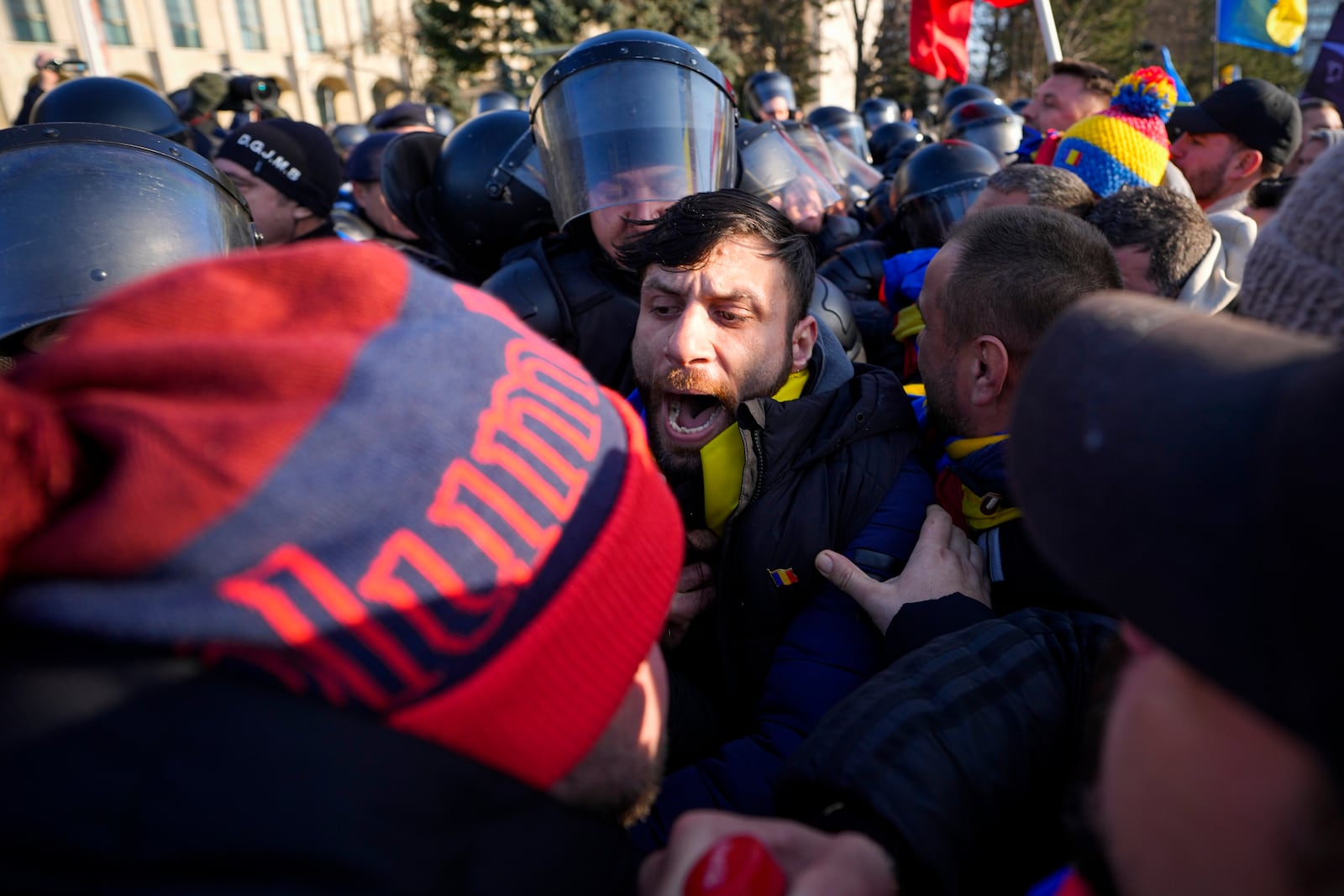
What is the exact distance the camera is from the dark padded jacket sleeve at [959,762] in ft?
3.50

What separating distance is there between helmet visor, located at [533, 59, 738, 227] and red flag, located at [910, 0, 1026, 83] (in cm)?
571

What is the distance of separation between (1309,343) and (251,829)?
2.77ft

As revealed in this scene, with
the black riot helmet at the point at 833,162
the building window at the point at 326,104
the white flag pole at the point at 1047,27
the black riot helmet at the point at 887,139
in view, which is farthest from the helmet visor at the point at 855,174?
the building window at the point at 326,104

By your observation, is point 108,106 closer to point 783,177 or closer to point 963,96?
point 783,177

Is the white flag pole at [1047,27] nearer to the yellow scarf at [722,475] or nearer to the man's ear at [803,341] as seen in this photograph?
the man's ear at [803,341]

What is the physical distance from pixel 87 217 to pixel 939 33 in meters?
8.14

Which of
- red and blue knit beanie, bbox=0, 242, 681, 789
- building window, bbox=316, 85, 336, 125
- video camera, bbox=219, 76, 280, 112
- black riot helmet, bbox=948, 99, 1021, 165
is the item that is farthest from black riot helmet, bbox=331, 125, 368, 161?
building window, bbox=316, 85, 336, 125

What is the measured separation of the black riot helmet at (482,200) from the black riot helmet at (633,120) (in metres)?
0.96

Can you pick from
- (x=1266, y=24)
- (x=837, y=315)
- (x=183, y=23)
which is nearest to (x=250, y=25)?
(x=183, y=23)

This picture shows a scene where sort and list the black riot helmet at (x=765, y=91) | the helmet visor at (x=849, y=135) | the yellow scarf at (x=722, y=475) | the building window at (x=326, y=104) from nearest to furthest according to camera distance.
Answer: the yellow scarf at (x=722, y=475) → the helmet visor at (x=849, y=135) → the black riot helmet at (x=765, y=91) → the building window at (x=326, y=104)

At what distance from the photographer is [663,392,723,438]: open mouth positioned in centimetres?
224

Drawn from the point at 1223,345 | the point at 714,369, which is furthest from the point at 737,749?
the point at 1223,345

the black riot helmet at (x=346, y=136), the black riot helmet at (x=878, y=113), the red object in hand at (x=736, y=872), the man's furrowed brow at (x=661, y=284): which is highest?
the man's furrowed brow at (x=661, y=284)

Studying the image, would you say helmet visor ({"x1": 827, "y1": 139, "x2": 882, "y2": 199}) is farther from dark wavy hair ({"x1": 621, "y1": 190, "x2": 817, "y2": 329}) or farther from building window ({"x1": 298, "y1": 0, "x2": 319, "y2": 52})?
building window ({"x1": 298, "y1": 0, "x2": 319, "y2": 52})
